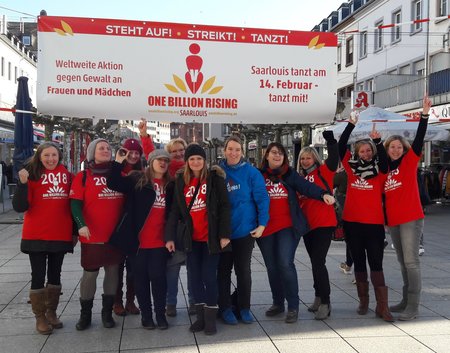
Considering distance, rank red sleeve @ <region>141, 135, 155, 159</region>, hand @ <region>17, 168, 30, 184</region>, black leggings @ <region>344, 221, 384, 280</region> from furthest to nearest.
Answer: red sleeve @ <region>141, 135, 155, 159</region>, black leggings @ <region>344, 221, 384, 280</region>, hand @ <region>17, 168, 30, 184</region>

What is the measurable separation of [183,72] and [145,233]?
159cm

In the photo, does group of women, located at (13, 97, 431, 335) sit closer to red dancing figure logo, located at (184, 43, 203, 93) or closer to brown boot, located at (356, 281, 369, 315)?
brown boot, located at (356, 281, 369, 315)

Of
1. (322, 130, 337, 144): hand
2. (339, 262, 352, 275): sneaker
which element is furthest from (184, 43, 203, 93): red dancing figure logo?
(339, 262, 352, 275): sneaker

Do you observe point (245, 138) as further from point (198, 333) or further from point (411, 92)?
point (411, 92)

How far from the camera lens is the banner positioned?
4.77 meters

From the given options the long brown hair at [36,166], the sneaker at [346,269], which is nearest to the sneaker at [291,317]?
the sneaker at [346,269]

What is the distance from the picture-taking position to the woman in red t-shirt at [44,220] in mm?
4617

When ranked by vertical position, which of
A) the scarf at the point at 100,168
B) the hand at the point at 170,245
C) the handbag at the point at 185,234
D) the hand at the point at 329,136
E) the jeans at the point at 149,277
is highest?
the hand at the point at 329,136

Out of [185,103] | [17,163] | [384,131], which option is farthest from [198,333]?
[384,131]

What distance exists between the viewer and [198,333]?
183 inches

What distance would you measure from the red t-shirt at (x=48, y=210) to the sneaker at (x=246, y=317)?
1813mm

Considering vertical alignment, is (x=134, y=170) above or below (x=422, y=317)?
above

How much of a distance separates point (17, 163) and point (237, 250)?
21.7 ft

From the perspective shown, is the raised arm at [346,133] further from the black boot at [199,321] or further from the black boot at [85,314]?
the black boot at [85,314]
